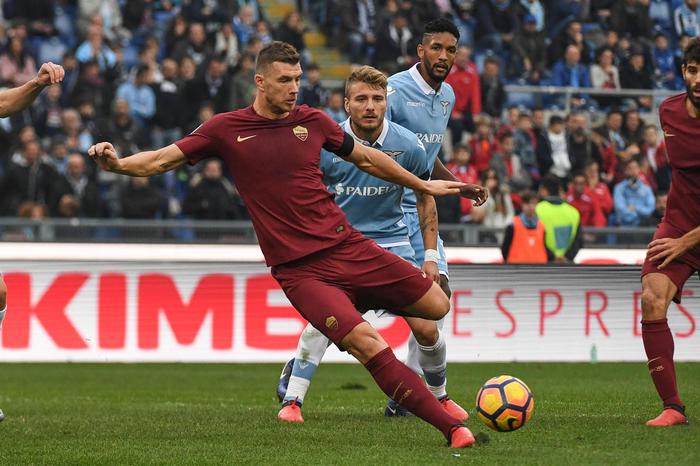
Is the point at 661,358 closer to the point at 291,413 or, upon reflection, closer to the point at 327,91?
the point at 291,413

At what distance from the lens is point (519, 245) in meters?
16.2

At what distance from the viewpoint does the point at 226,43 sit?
2059 centimetres

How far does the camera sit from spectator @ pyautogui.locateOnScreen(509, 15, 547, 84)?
22.2m

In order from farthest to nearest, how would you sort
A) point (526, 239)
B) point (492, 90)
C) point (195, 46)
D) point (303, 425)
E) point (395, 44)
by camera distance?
point (395, 44) < point (492, 90) < point (195, 46) < point (526, 239) < point (303, 425)

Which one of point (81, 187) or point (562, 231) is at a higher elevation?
point (81, 187)

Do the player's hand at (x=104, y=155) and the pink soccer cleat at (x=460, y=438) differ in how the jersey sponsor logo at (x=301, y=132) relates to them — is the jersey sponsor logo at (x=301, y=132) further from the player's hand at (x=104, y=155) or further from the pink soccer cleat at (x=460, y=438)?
the pink soccer cleat at (x=460, y=438)

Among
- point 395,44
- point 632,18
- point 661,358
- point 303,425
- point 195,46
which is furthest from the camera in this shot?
point 632,18

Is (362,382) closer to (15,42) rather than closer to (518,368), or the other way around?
(518,368)

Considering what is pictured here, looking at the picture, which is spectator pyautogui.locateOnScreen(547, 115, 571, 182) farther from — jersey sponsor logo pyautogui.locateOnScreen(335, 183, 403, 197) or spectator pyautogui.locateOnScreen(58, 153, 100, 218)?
jersey sponsor logo pyautogui.locateOnScreen(335, 183, 403, 197)

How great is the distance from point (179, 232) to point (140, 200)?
1.88 meters

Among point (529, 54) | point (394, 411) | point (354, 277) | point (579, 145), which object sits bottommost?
point (394, 411)

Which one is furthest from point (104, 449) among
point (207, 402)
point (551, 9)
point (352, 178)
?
point (551, 9)

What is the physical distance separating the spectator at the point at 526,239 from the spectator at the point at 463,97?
361 centimetres

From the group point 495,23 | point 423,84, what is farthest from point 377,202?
point 495,23
